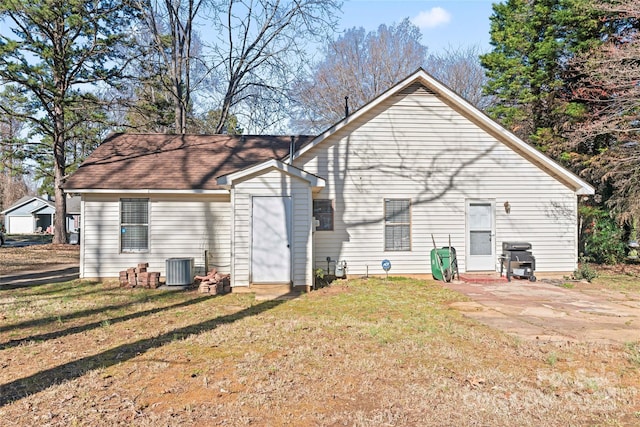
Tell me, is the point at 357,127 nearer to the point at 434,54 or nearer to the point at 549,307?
the point at 549,307

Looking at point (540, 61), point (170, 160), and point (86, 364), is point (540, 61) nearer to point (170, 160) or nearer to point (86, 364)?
point (170, 160)

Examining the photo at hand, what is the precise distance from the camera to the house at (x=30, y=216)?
4841 centimetres

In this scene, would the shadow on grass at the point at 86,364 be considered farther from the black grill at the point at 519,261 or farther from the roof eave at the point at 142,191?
the black grill at the point at 519,261

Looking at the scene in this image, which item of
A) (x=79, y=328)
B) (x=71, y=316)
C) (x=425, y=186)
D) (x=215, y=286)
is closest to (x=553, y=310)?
(x=425, y=186)

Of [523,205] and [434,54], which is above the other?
[434,54]

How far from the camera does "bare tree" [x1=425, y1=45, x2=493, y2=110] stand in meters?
26.8

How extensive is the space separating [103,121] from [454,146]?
16760 millimetres

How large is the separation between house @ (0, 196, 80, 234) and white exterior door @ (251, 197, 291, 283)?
156 feet

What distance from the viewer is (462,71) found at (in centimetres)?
2753

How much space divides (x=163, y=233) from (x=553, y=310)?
30.0ft

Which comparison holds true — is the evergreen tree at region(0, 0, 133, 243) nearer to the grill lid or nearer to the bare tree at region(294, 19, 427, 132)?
the bare tree at region(294, 19, 427, 132)

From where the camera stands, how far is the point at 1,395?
3939mm

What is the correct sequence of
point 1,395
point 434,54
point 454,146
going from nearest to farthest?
point 1,395
point 454,146
point 434,54

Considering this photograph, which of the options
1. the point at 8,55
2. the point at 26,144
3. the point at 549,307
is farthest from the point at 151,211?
the point at 26,144
